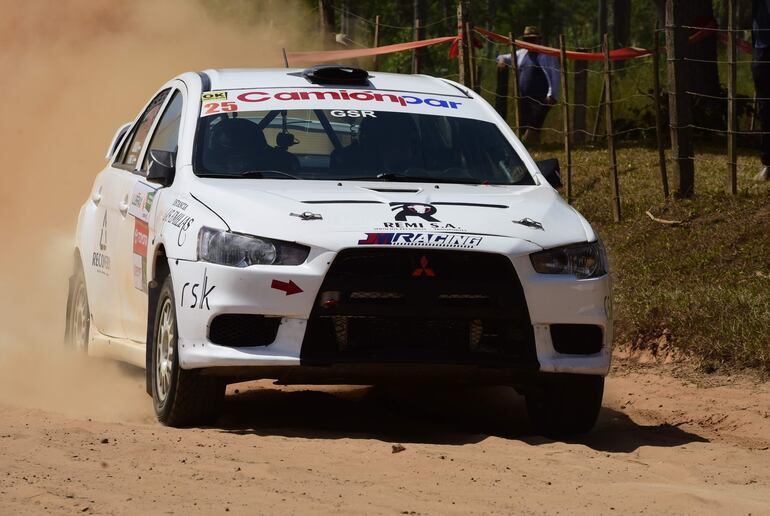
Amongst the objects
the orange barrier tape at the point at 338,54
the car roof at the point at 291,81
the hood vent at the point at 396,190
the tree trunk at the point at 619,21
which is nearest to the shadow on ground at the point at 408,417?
the hood vent at the point at 396,190

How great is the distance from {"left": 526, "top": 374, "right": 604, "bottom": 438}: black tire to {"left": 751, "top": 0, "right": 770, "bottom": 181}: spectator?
29.2ft

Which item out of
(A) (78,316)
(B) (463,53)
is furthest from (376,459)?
(B) (463,53)

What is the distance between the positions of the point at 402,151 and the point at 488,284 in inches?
53.6

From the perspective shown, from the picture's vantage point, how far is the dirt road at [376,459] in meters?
5.70

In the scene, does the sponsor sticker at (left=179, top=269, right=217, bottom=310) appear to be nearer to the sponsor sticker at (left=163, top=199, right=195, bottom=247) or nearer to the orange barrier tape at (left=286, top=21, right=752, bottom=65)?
the sponsor sticker at (left=163, top=199, right=195, bottom=247)

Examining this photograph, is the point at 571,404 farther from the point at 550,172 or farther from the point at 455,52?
the point at 455,52

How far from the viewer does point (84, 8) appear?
21.7 metres

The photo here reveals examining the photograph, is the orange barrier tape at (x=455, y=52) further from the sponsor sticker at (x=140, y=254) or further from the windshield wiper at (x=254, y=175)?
the windshield wiper at (x=254, y=175)

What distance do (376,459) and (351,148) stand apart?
2132 millimetres

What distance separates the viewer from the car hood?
7062 mm

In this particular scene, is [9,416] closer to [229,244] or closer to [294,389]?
[229,244]

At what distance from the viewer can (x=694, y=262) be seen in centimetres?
1263

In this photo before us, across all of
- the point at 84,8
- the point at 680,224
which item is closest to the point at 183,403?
the point at 680,224

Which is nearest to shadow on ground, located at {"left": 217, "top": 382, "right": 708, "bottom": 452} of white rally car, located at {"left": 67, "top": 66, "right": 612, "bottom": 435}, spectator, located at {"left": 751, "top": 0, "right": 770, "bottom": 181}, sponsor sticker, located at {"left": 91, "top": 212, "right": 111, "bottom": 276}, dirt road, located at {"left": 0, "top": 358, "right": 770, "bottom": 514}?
dirt road, located at {"left": 0, "top": 358, "right": 770, "bottom": 514}
